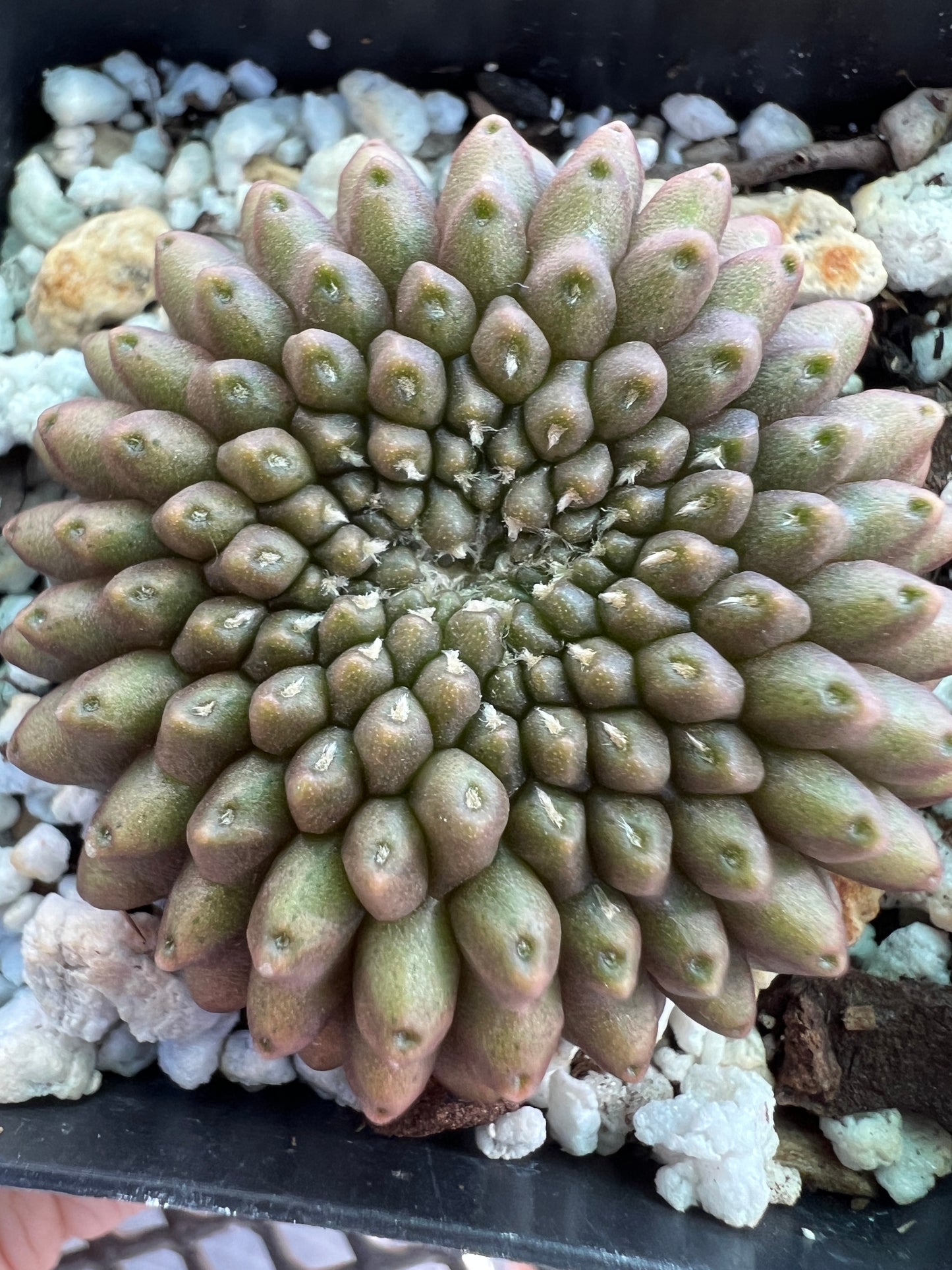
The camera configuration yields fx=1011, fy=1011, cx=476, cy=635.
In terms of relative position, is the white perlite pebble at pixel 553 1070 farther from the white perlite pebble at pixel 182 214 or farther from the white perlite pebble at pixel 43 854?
the white perlite pebble at pixel 182 214

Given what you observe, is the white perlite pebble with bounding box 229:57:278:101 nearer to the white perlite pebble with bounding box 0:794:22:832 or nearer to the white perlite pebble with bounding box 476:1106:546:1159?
the white perlite pebble with bounding box 0:794:22:832

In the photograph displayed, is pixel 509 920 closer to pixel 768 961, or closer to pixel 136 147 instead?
pixel 768 961

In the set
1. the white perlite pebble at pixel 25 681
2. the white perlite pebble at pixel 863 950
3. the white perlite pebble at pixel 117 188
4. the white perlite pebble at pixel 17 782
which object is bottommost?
the white perlite pebble at pixel 17 782

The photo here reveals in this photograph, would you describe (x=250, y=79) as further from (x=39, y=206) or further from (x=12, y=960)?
(x=12, y=960)

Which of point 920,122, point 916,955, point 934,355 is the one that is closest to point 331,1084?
point 916,955

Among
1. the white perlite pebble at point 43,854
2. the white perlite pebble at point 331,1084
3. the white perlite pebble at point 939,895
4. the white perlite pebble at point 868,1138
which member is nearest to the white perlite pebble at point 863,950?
the white perlite pebble at point 939,895

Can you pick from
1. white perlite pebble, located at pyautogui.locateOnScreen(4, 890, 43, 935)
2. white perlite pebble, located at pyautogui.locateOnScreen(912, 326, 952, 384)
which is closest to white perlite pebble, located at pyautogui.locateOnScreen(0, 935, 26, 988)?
white perlite pebble, located at pyautogui.locateOnScreen(4, 890, 43, 935)
